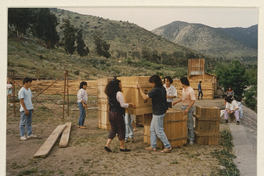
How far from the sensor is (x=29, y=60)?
1169 inches

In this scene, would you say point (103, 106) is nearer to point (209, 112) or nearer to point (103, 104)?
point (103, 104)

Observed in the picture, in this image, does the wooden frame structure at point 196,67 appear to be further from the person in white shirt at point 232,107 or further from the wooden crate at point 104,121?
the wooden crate at point 104,121

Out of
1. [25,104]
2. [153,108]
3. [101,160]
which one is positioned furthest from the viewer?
[25,104]

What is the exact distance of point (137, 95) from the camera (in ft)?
18.5

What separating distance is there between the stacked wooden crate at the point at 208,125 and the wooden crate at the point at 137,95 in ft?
5.64

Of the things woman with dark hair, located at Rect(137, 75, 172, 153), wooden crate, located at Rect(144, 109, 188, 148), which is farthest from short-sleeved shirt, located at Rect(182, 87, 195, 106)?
woman with dark hair, located at Rect(137, 75, 172, 153)

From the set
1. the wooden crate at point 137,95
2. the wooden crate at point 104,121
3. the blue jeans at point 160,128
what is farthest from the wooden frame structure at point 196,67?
the blue jeans at point 160,128

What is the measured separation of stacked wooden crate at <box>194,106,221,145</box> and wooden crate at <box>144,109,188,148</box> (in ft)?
1.63

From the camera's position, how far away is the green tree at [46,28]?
40853 millimetres

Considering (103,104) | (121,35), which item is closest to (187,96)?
(103,104)

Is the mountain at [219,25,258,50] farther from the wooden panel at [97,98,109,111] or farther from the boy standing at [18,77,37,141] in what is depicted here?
the boy standing at [18,77,37,141]

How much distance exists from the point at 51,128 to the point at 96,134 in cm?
222

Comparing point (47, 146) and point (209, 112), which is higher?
point (209, 112)

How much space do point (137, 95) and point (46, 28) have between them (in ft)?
154
